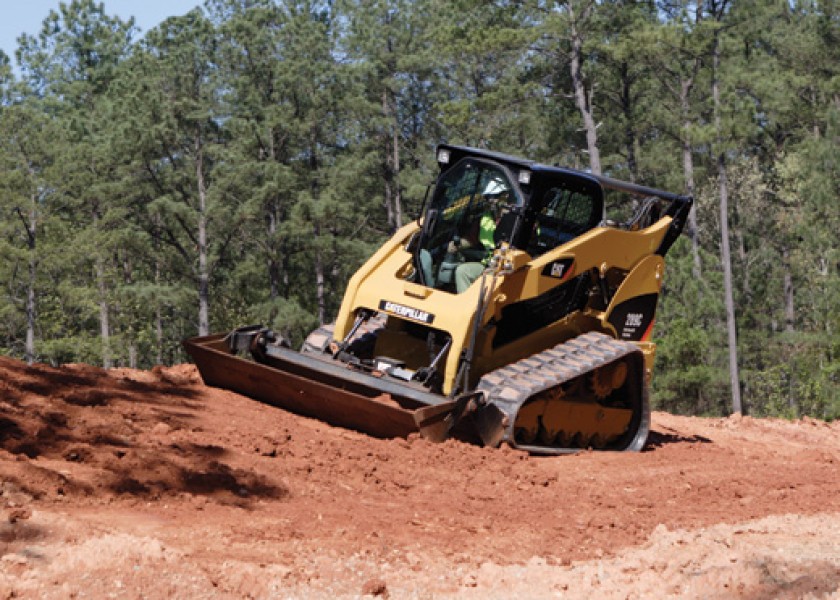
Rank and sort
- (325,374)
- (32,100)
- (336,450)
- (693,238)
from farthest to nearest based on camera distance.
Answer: (32,100) < (693,238) < (325,374) < (336,450)

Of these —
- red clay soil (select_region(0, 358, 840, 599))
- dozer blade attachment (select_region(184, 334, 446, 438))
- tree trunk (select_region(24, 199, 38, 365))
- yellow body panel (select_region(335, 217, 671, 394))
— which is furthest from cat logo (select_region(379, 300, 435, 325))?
tree trunk (select_region(24, 199, 38, 365))

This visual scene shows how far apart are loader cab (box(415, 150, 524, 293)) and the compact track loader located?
0.05 feet

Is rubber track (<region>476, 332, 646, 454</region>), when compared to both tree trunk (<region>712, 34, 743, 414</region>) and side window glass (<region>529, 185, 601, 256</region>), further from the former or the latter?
tree trunk (<region>712, 34, 743, 414</region>)

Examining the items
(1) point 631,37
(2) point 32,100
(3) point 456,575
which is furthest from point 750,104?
(2) point 32,100

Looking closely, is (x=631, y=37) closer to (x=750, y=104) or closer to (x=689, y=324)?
(x=750, y=104)

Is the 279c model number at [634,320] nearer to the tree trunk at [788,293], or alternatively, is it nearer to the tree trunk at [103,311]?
the tree trunk at [788,293]

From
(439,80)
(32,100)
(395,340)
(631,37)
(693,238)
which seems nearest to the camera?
(395,340)

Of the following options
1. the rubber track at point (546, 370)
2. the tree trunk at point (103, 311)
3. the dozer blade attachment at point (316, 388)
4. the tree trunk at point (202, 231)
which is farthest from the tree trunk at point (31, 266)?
the rubber track at point (546, 370)

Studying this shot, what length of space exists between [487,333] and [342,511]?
3628mm

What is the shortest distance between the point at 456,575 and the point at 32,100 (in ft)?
173

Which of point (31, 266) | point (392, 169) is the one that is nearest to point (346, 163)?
point (392, 169)

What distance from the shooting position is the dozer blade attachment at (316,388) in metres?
10.0

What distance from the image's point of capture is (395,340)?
11.4 meters

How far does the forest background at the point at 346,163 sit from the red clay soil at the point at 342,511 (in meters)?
23.2
